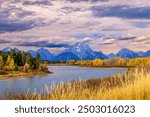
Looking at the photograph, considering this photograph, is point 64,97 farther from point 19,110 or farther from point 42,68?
point 42,68

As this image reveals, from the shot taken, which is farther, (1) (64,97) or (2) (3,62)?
(2) (3,62)

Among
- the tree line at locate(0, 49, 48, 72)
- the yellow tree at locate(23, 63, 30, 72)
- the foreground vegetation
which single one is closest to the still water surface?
the foreground vegetation

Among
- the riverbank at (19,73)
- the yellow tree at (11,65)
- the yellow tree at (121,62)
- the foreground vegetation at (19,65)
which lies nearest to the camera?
the yellow tree at (121,62)

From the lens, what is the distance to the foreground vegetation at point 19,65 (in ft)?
299

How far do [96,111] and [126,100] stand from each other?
125 centimetres

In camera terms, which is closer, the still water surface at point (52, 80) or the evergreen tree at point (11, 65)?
the still water surface at point (52, 80)

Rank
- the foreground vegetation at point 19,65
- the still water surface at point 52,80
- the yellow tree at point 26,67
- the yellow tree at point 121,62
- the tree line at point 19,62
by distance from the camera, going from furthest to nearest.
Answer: the tree line at point 19,62, the yellow tree at point 26,67, the foreground vegetation at point 19,65, the yellow tree at point 121,62, the still water surface at point 52,80

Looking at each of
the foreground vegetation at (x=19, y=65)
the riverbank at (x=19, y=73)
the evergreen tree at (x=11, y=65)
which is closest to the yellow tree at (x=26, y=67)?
the foreground vegetation at (x=19, y=65)

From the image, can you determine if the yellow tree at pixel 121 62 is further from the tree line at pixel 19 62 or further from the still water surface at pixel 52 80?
the still water surface at pixel 52 80

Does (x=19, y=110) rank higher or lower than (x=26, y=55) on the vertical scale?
higher

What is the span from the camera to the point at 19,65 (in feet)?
343

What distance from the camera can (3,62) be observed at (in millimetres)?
101375

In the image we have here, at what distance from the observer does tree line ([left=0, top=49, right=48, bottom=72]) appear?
9617cm

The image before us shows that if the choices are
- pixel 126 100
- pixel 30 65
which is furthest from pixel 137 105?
pixel 30 65
